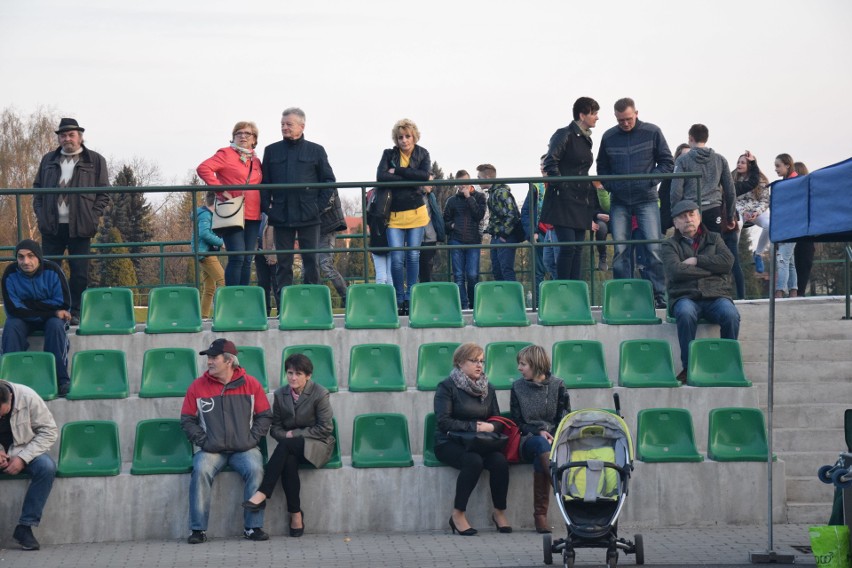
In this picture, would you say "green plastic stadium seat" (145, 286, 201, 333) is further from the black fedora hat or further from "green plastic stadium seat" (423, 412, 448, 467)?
"green plastic stadium seat" (423, 412, 448, 467)

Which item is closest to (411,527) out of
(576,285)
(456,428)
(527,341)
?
(456,428)

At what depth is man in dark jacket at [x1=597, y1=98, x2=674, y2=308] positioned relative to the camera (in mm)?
12719

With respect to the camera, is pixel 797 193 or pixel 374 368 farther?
pixel 374 368

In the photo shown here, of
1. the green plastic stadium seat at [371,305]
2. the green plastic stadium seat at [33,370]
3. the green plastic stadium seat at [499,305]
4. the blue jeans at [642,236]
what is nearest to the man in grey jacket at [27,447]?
the green plastic stadium seat at [33,370]

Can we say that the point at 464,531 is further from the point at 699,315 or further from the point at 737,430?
the point at 699,315

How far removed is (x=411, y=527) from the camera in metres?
9.74

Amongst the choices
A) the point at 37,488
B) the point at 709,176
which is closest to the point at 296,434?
the point at 37,488

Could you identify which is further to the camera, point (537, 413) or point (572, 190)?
point (572, 190)

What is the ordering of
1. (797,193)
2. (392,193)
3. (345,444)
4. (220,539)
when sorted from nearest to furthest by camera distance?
(797,193) → (220,539) → (345,444) → (392,193)

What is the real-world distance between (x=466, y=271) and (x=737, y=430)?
14.9ft

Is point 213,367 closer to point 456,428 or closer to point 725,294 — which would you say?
point 456,428

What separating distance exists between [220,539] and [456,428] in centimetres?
195

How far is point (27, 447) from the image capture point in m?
9.25

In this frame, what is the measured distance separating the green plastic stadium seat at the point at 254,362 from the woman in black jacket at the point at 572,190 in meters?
3.49
